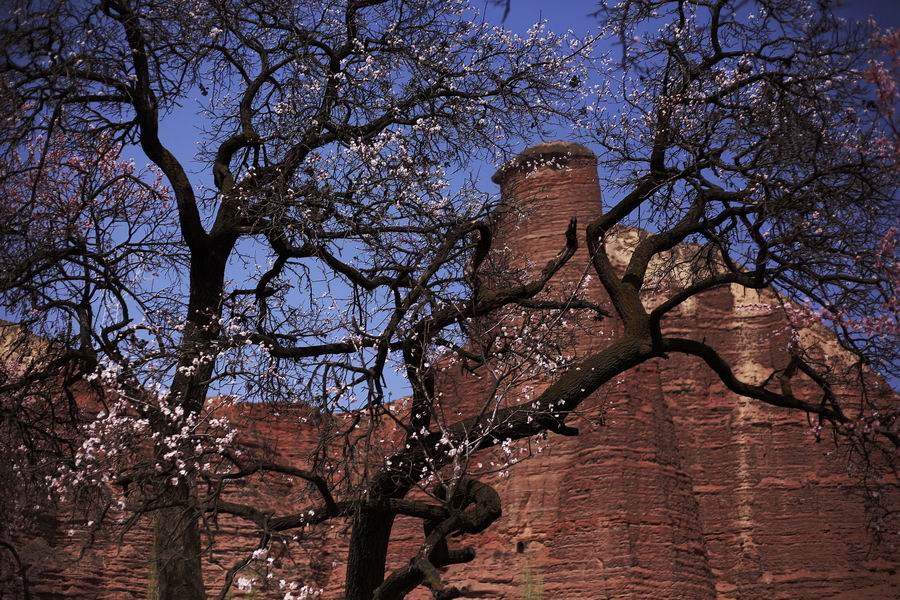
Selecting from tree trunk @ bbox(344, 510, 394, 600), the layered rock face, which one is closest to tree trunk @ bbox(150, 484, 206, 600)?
→ tree trunk @ bbox(344, 510, 394, 600)

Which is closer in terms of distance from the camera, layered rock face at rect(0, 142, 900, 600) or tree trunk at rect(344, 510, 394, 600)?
tree trunk at rect(344, 510, 394, 600)

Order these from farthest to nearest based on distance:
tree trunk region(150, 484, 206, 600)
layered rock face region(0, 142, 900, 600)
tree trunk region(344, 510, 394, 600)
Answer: layered rock face region(0, 142, 900, 600) < tree trunk region(344, 510, 394, 600) < tree trunk region(150, 484, 206, 600)

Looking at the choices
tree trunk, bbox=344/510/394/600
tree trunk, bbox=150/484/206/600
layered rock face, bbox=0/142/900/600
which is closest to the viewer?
tree trunk, bbox=150/484/206/600

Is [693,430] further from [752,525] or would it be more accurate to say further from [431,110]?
[431,110]

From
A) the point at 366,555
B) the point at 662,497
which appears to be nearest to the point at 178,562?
the point at 366,555

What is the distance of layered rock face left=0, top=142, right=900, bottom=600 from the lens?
21.6 m

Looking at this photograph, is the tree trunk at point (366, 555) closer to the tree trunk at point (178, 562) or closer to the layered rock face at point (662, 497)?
the tree trunk at point (178, 562)

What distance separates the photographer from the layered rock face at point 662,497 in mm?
21625

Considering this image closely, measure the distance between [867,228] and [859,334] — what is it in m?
1.41

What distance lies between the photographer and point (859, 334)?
11.6 metres

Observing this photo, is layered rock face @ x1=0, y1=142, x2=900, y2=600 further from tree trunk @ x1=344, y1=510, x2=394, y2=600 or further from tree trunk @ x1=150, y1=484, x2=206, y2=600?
tree trunk @ x1=150, y1=484, x2=206, y2=600

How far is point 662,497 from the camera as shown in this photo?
73.2ft

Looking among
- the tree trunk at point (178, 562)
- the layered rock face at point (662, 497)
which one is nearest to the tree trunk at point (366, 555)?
the tree trunk at point (178, 562)

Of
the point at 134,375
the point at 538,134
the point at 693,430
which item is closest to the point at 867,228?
the point at 538,134
